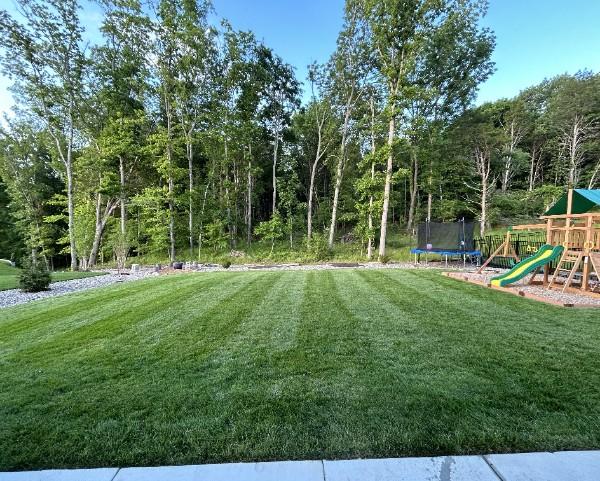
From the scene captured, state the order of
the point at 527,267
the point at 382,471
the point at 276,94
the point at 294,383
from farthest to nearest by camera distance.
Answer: the point at 276,94 < the point at 527,267 < the point at 294,383 < the point at 382,471

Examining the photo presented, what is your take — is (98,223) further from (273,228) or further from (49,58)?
(273,228)

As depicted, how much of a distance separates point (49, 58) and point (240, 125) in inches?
314

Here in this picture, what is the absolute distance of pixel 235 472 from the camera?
52.8 inches

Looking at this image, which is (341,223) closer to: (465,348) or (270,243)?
(270,243)

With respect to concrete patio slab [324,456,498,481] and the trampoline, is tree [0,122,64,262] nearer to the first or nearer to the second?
the trampoline

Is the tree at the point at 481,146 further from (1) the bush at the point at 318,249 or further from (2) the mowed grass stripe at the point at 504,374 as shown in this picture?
(2) the mowed grass stripe at the point at 504,374

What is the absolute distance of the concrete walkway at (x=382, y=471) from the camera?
1.29 meters

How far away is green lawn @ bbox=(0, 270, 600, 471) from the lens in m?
1.52

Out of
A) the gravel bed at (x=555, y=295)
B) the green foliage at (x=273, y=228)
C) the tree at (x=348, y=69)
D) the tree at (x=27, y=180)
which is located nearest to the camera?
the gravel bed at (x=555, y=295)

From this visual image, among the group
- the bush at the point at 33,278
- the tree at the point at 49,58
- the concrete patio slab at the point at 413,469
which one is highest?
the tree at the point at 49,58

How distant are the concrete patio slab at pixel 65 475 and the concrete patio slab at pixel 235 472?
64 mm

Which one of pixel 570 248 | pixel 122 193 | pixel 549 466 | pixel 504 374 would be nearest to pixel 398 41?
pixel 570 248

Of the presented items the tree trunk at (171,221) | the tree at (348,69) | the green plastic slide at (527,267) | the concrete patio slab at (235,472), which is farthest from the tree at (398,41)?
the concrete patio slab at (235,472)

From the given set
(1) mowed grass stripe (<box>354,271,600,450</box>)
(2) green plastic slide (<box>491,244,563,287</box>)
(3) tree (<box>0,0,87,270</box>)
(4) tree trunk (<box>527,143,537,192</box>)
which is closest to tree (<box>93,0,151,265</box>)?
(3) tree (<box>0,0,87,270</box>)
